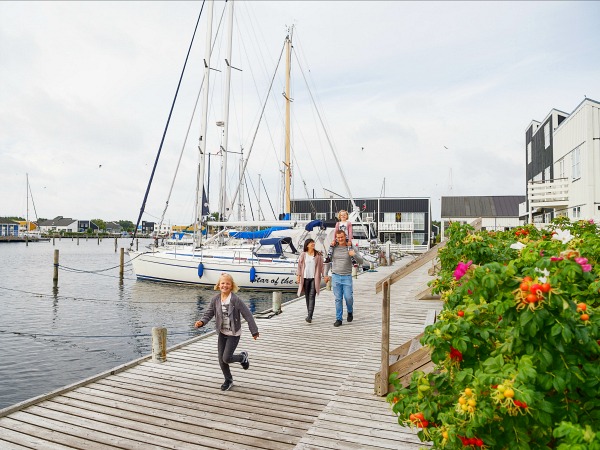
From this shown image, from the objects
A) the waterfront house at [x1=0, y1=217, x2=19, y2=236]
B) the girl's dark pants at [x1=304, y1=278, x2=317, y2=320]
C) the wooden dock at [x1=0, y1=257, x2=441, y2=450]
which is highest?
the waterfront house at [x1=0, y1=217, x2=19, y2=236]

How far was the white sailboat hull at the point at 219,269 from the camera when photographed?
21.6m

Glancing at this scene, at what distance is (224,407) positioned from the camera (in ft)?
17.8

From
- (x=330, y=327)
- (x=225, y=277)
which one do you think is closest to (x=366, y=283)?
(x=330, y=327)

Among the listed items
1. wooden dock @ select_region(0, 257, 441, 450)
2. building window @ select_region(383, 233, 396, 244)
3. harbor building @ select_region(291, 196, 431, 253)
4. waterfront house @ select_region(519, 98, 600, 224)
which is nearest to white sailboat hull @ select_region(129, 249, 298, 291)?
wooden dock @ select_region(0, 257, 441, 450)

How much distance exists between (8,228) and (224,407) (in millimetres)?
137707

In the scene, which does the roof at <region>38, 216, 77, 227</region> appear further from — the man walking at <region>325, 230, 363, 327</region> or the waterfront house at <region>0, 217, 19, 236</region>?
the man walking at <region>325, 230, 363, 327</region>

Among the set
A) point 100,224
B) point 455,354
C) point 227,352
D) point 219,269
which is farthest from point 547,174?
point 100,224

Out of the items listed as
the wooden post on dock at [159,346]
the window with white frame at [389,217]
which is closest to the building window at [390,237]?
the window with white frame at [389,217]

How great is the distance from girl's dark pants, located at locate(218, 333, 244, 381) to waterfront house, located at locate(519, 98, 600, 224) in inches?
784

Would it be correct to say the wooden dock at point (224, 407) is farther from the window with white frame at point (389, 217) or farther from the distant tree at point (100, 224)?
the distant tree at point (100, 224)

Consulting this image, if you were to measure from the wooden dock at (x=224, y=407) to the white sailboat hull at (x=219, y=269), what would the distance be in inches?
519

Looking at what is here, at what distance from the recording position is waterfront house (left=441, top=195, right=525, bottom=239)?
55281mm

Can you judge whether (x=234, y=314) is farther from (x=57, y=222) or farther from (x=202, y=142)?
(x=57, y=222)

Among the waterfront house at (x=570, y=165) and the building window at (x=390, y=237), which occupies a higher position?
the waterfront house at (x=570, y=165)
